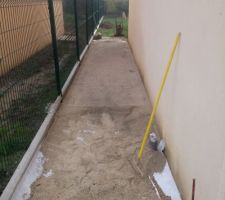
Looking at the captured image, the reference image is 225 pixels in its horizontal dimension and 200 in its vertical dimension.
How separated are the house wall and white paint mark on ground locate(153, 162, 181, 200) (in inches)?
72.0

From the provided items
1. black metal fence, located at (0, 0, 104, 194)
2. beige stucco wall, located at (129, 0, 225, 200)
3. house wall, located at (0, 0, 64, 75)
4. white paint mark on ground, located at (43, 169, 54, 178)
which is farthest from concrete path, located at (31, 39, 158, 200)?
house wall, located at (0, 0, 64, 75)

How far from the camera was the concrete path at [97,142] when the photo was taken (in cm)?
230

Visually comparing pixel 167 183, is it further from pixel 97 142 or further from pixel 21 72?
pixel 21 72

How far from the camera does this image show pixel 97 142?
3.02 m

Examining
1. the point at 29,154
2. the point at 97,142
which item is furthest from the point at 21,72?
the point at 97,142

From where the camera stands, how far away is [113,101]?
13.8 feet

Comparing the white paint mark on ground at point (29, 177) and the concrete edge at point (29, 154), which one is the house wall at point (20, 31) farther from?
the white paint mark on ground at point (29, 177)

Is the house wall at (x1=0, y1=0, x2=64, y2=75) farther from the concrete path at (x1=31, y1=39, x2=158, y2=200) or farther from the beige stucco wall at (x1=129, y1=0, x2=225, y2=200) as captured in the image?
the beige stucco wall at (x1=129, y1=0, x2=225, y2=200)

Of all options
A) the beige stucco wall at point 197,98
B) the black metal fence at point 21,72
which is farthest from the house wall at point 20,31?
the beige stucco wall at point 197,98

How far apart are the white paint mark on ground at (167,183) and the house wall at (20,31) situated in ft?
6.00

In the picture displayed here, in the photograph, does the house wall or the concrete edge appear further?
the house wall

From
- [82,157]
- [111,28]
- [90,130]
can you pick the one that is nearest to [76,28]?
[90,130]

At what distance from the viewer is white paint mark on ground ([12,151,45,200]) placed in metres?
2.23

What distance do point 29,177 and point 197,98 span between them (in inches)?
66.2
